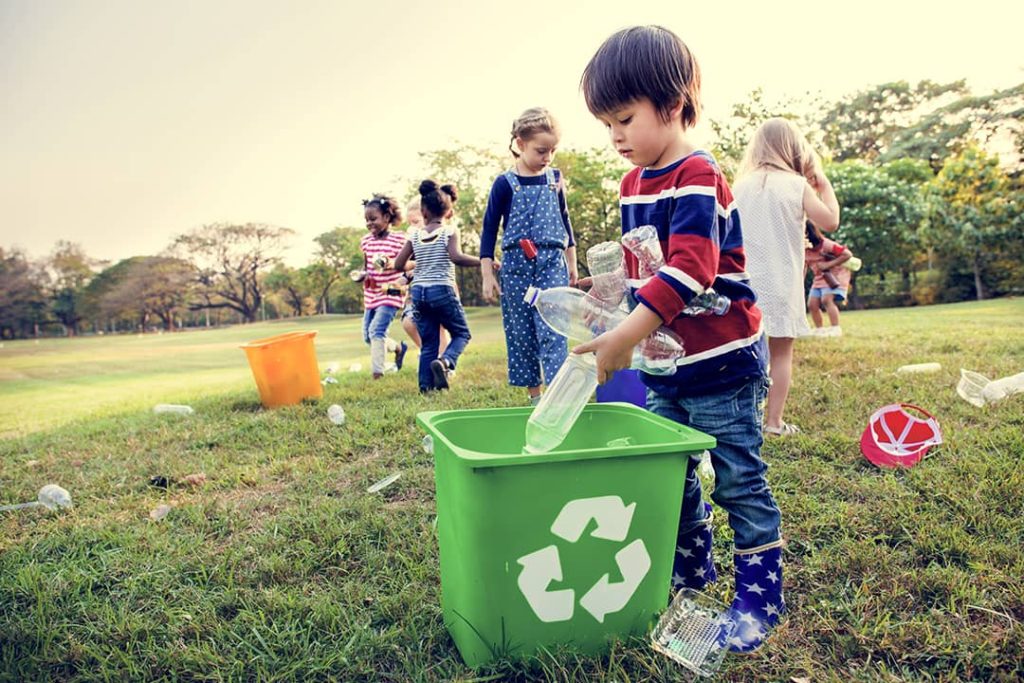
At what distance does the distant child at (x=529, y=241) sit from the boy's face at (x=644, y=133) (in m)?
1.62

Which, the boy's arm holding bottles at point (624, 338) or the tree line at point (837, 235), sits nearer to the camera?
the boy's arm holding bottles at point (624, 338)

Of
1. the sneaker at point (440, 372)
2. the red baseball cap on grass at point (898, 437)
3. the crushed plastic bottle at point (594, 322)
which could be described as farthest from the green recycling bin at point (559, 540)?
the sneaker at point (440, 372)

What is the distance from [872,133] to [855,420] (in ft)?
73.2

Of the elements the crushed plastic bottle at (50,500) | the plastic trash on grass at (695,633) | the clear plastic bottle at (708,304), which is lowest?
the plastic trash on grass at (695,633)

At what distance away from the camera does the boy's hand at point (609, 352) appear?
3.90 feet

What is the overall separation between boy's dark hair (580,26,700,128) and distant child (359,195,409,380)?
12.1ft

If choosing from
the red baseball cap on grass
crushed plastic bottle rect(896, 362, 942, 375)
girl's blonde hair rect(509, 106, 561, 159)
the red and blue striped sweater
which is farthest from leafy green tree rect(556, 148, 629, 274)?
the red and blue striped sweater

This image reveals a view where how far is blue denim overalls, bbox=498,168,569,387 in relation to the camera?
3.01m

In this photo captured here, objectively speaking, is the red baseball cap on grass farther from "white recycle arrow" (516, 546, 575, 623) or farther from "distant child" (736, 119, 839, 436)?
"white recycle arrow" (516, 546, 575, 623)

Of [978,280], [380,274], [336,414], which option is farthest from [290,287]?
[978,280]

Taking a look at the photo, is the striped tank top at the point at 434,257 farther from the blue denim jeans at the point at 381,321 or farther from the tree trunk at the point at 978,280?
the tree trunk at the point at 978,280

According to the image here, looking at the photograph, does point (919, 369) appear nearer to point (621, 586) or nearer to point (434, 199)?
point (434, 199)

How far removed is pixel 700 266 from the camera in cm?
119

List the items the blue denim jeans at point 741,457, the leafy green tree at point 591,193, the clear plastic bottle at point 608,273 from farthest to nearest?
the leafy green tree at point 591,193 → the clear plastic bottle at point 608,273 → the blue denim jeans at point 741,457
